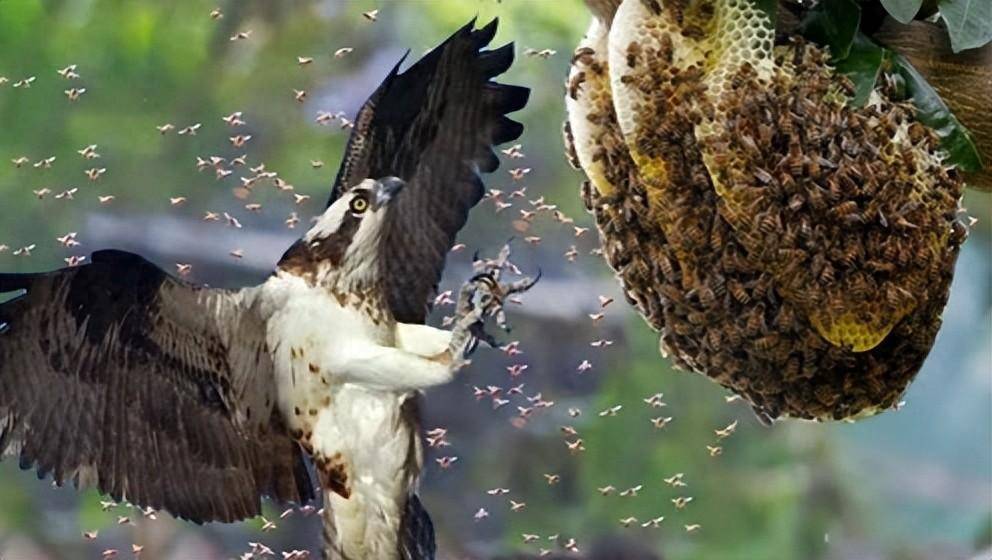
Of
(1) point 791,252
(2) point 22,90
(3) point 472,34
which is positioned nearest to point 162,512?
(2) point 22,90

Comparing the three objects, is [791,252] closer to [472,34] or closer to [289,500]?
[472,34]

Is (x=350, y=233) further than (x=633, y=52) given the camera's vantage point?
Yes

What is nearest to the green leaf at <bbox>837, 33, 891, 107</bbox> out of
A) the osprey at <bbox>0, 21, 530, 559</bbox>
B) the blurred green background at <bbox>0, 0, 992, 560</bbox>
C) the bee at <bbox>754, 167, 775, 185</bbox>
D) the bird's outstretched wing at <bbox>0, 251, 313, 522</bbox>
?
the bee at <bbox>754, 167, 775, 185</bbox>

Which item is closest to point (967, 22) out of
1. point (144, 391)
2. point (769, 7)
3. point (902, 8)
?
point (902, 8)

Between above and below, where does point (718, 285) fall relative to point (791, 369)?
above

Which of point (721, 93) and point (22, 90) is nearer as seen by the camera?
point (721, 93)

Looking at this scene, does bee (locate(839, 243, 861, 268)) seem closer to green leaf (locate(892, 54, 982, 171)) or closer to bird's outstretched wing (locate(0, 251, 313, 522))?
green leaf (locate(892, 54, 982, 171))

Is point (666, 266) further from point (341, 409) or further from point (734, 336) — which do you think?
point (341, 409)
